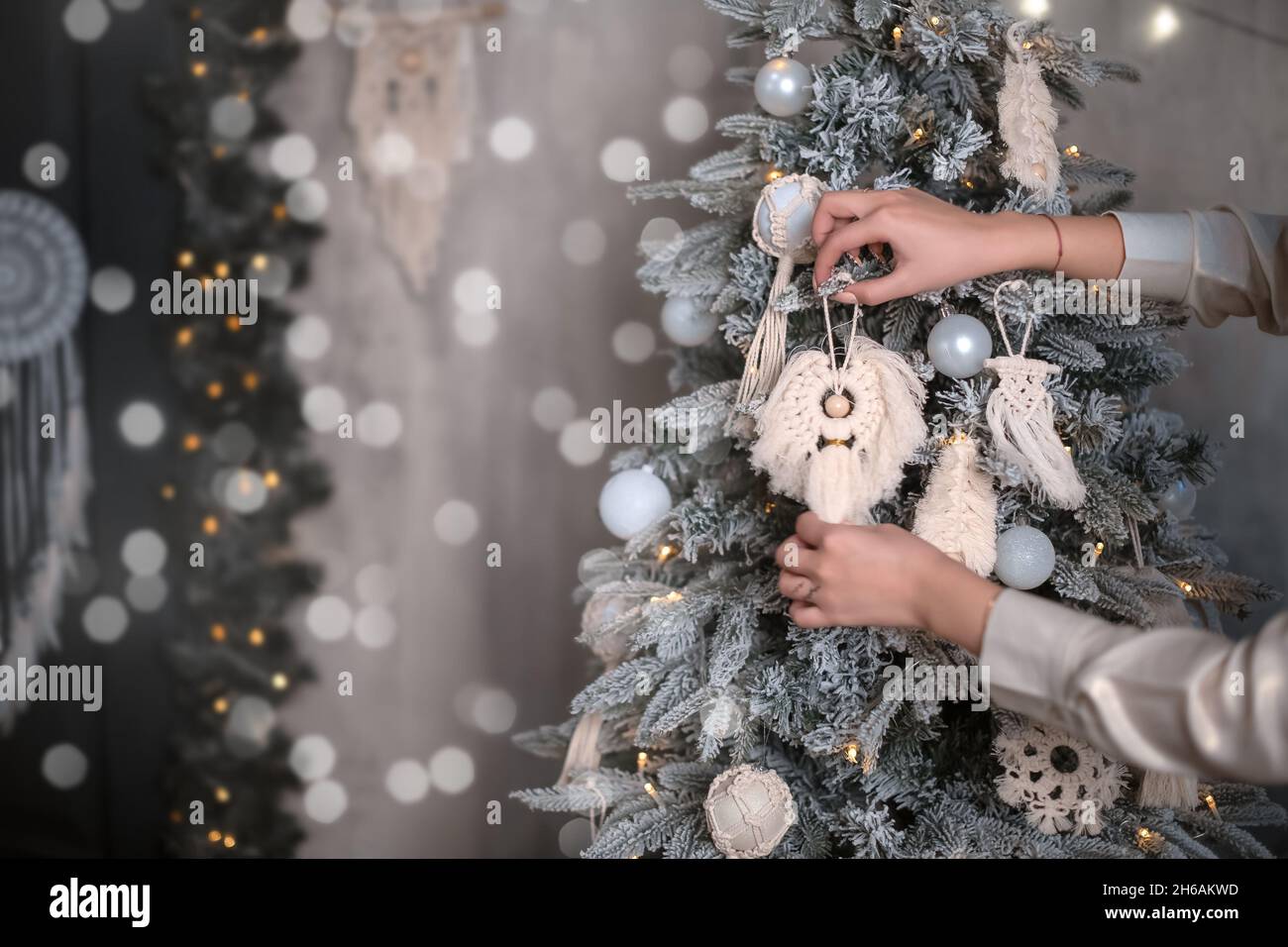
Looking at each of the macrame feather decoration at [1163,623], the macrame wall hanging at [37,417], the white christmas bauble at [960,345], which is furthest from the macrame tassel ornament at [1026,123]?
the macrame wall hanging at [37,417]

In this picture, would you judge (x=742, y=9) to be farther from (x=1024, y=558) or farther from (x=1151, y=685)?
(x=1151, y=685)

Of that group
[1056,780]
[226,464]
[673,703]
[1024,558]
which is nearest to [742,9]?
[1024,558]

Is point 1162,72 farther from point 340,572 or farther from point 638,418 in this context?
point 340,572

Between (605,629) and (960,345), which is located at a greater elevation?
(960,345)

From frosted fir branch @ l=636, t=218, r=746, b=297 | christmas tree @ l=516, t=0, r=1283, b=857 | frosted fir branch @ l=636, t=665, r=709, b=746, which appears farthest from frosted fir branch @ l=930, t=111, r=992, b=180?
frosted fir branch @ l=636, t=665, r=709, b=746

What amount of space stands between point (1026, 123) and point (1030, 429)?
30 centimetres

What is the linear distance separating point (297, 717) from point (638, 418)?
102cm

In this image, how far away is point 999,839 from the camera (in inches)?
35.9

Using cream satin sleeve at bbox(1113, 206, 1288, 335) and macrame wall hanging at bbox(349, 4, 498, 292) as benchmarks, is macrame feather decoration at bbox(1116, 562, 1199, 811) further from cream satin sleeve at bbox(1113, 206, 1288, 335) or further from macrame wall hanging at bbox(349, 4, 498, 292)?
macrame wall hanging at bbox(349, 4, 498, 292)

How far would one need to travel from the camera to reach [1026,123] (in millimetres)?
887

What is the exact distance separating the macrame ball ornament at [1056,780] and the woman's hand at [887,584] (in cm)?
26

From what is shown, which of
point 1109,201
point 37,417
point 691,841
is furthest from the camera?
point 37,417

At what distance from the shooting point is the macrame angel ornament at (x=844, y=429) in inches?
33.5

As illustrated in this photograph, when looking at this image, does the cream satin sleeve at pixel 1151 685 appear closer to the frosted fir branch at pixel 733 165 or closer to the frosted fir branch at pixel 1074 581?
the frosted fir branch at pixel 1074 581
